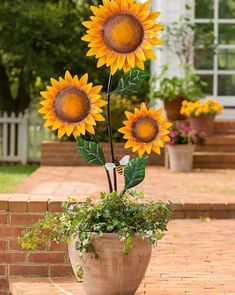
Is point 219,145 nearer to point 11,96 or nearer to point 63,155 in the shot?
point 63,155

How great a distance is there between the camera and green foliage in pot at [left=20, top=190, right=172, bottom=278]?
4.48m

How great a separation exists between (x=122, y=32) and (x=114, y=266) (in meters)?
1.23

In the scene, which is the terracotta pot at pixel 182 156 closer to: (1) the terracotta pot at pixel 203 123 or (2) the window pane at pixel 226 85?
(1) the terracotta pot at pixel 203 123

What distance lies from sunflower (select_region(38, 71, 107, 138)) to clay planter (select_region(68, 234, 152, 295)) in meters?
0.61

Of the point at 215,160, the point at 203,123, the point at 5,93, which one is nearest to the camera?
the point at 215,160

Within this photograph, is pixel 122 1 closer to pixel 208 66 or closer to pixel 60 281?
pixel 60 281

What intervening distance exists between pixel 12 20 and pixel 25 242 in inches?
369

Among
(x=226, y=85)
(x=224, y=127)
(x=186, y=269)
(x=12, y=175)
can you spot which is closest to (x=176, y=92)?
(x=224, y=127)

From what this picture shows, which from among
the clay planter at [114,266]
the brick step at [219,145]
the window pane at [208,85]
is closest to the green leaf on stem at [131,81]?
the clay planter at [114,266]

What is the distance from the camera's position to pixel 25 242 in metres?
4.87

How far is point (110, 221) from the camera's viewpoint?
15.0 ft

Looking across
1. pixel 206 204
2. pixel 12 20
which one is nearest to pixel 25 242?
pixel 206 204

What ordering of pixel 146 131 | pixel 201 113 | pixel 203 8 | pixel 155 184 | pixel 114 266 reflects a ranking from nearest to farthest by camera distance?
pixel 114 266
pixel 146 131
pixel 155 184
pixel 201 113
pixel 203 8

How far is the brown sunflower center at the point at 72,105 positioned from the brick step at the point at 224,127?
776cm
